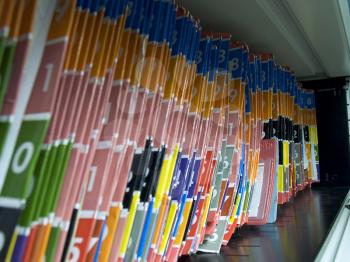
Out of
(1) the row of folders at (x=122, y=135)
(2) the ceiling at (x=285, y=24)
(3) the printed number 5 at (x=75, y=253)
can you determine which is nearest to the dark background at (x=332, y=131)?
(2) the ceiling at (x=285, y=24)

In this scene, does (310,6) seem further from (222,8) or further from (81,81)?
(81,81)

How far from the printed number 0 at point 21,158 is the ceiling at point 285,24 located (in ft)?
2.03

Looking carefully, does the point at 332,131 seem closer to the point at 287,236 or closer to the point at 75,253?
the point at 287,236

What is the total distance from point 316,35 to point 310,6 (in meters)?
0.24

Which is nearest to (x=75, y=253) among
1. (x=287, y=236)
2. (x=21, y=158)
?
(x=21, y=158)

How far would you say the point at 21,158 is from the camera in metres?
0.35

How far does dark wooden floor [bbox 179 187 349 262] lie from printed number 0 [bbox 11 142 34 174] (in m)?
0.47

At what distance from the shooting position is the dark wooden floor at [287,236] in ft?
2.42

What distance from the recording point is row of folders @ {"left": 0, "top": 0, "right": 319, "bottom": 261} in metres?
0.35

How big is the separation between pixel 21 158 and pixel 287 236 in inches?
29.5

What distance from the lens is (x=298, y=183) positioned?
4.76ft

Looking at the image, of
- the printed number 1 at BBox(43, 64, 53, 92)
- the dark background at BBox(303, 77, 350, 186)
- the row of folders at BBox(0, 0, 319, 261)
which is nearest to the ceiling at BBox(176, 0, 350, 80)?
the row of folders at BBox(0, 0, 319, 261)

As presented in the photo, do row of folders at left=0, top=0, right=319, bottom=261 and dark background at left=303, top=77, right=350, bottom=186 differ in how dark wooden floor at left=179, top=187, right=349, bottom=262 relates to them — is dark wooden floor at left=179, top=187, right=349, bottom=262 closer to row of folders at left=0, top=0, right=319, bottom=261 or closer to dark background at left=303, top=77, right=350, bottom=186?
row of folders at left=0, top=0, right=319, bottom=261

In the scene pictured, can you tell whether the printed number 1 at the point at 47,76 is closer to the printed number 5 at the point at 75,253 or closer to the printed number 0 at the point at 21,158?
the printed number 0 at the point at 21,158
